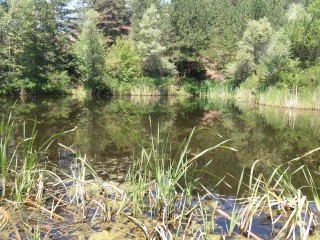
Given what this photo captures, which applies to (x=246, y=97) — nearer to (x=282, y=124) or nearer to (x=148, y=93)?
(x=148, y=93)

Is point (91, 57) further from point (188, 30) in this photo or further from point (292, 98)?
point (292, 98)

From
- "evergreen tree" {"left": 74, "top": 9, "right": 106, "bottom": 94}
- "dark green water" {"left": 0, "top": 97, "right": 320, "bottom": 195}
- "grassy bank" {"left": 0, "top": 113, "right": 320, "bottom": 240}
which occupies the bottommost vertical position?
"dark green water" {"left": 0, "top": 97, "right": 320, "bottom": 195}

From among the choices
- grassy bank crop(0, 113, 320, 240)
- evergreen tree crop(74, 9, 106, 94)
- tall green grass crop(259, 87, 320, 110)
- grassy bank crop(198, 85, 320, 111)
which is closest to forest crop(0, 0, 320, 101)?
evergreen tree crop(74, 9, 106, 94)

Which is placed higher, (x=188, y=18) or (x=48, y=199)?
(x=188, y=18)

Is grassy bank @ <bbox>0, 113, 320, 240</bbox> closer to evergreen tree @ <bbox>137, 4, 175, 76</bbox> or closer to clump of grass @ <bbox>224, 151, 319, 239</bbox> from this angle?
clump of grass @ <bbox>224, 151, 319, 239</bbox>

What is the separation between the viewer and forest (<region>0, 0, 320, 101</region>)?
91.4 ft

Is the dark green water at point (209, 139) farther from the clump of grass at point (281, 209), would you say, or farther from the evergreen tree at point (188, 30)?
the evergreen tree at point (188, 30)

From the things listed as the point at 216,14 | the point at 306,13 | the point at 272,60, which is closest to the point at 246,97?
the point at 272,60

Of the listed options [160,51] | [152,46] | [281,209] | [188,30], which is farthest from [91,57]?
[281,209]

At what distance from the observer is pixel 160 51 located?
36625mm

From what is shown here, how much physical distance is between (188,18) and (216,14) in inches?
397

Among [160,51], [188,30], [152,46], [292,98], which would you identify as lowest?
[292,98]

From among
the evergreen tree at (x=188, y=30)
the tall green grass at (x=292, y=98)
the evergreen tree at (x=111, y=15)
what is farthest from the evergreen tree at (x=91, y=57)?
the tall green grass at (x=292, y=98)

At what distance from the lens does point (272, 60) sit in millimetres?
26719
